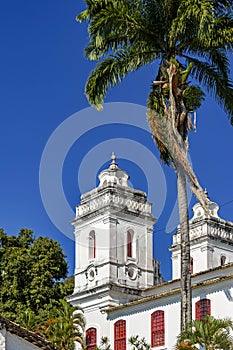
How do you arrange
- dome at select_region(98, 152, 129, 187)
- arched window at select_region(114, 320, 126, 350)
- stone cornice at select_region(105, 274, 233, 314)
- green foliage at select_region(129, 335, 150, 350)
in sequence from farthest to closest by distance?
1. dome at select_region(98, 152, 129, 187)
2. arched window at select_region(114, 320, 126, 350)
3. green foliage at select_region(129, 335, 150, 350)
4. stone cornice at select_region(105, 274, 233, 314)

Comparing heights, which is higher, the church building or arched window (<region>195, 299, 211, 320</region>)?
the church building

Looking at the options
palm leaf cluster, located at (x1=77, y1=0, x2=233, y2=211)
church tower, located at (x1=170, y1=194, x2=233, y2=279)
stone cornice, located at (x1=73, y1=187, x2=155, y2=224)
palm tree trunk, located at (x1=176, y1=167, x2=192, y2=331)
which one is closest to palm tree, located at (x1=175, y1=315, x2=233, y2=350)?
palm tree trunk, located at (x1=176, y1=167, x2=192, y2=331)

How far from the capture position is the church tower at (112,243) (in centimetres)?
4356

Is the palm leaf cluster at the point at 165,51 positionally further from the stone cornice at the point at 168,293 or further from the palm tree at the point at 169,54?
the stone cornice at the point at 168,293

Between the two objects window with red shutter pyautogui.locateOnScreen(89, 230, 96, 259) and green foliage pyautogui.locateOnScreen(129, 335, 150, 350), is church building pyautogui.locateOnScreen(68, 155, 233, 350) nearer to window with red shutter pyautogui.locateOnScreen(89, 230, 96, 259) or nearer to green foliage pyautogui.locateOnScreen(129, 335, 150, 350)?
window with red shutter pyautogui.locateOnScreen(89, 230, 96, 259)

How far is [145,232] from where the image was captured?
46.1m

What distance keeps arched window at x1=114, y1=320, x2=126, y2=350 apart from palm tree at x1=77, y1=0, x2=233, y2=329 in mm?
16894

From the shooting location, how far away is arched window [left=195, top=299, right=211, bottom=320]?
35.1 meters

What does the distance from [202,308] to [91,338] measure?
32.4 feet

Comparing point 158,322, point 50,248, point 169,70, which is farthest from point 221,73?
point 50,248

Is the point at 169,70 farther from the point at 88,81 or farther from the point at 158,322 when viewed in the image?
the point at 158,322

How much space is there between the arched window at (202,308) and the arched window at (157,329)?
8.68 ft

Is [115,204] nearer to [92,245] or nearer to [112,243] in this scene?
[112,243]

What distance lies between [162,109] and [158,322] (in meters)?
15.2
